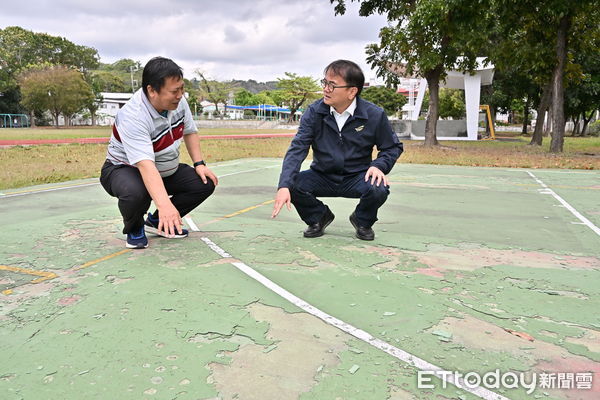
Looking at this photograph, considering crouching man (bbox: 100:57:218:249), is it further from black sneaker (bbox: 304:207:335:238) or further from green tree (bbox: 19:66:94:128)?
green tree (bbox: 19:66:94:128)

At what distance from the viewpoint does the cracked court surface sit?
179 cm

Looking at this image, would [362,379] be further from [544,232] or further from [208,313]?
[544,232]

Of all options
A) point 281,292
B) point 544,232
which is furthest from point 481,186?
point 281,292

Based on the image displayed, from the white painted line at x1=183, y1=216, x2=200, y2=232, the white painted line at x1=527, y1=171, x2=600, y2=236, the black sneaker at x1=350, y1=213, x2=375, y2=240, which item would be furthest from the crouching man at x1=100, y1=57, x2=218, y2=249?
the white painted line at x1=527, y1=171, x2=600, y2=236

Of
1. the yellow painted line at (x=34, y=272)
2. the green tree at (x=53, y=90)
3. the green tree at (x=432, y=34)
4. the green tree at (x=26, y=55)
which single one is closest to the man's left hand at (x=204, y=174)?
the yellow painted line at (x=34, y=272)

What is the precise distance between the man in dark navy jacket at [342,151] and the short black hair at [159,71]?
1059mm

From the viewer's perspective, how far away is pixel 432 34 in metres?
16.7

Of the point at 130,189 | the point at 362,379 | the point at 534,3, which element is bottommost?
the point at 362,379

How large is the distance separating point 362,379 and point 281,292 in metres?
0.94

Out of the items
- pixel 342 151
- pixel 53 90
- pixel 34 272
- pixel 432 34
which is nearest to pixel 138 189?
pixel 34 272

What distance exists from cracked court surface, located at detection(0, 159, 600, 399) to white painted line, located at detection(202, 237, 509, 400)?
0.10 feet

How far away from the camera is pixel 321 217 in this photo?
399 cm

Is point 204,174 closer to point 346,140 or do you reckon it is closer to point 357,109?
point 346,140

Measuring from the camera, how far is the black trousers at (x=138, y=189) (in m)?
3.31
